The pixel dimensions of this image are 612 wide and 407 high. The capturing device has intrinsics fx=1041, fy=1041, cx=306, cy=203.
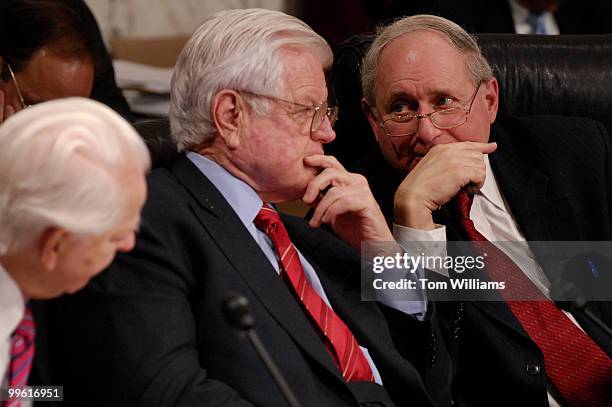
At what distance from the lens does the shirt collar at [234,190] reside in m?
1.87

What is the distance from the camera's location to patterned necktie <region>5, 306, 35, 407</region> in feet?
4.63

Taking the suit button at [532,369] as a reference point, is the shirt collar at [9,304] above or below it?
above

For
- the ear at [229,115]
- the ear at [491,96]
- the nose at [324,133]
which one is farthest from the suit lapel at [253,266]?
the ear at [491,96]

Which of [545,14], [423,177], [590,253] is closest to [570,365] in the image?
[590,253]

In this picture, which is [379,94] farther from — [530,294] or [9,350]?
[9,350]

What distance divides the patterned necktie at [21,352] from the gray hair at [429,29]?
1.17 m

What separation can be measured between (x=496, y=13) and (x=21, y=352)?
109 inches

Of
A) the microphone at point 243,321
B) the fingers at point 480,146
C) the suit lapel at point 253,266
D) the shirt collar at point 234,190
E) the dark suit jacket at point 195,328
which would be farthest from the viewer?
the fingers at point 480,146

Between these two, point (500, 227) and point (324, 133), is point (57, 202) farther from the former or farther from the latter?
point (500, 227)

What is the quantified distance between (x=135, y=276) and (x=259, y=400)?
11.1 inches

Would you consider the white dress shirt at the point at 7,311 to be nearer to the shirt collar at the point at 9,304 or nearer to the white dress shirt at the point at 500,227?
the shirt collar at the point at 9,304

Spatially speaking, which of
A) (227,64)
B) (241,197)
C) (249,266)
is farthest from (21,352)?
(227,64)

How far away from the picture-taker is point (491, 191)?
240cm

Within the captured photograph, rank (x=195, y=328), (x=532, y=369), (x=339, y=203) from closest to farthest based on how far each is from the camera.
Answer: (x=195, y=328) → (x=339, y=203) → (x=532, y=369)
